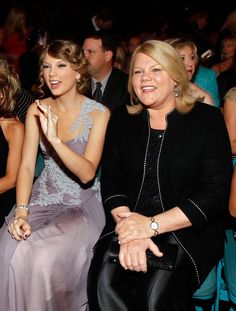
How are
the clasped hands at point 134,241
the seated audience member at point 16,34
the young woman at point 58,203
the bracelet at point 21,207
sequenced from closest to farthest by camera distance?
the clasped hands at point 134,241, the young woman at point 58,203, the bracelet at point 21,207, the seated audience member at point 16,34

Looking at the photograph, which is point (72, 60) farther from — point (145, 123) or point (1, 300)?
point (1, 300)

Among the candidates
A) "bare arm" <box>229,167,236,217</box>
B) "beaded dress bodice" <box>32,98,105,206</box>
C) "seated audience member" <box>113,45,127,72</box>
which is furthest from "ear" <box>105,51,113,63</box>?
"bare arm" <box>229,167,236,217</box>

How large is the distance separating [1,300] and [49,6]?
8233 mm

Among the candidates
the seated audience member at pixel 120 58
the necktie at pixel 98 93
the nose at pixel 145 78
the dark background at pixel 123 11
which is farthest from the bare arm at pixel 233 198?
the dark background at pixel 123 11

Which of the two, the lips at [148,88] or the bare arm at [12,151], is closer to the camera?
the lips at [148,88]

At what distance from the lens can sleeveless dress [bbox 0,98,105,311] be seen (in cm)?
241

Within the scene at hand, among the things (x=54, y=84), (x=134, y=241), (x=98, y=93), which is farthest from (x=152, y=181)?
(x=98, y=93)

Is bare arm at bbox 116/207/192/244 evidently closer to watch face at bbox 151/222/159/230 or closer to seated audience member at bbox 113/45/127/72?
watch face at bbox 151/222/159/230

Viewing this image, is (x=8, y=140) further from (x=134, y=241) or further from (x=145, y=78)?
(x=134, y=241)

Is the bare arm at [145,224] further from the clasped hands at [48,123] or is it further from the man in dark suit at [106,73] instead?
the man in dark suit at [106,73]

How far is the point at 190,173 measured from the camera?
7.78ft

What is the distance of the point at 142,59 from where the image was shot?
2.41 meters

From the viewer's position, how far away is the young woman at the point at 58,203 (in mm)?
2412

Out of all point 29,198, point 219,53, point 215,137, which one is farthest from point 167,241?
point 219,53
